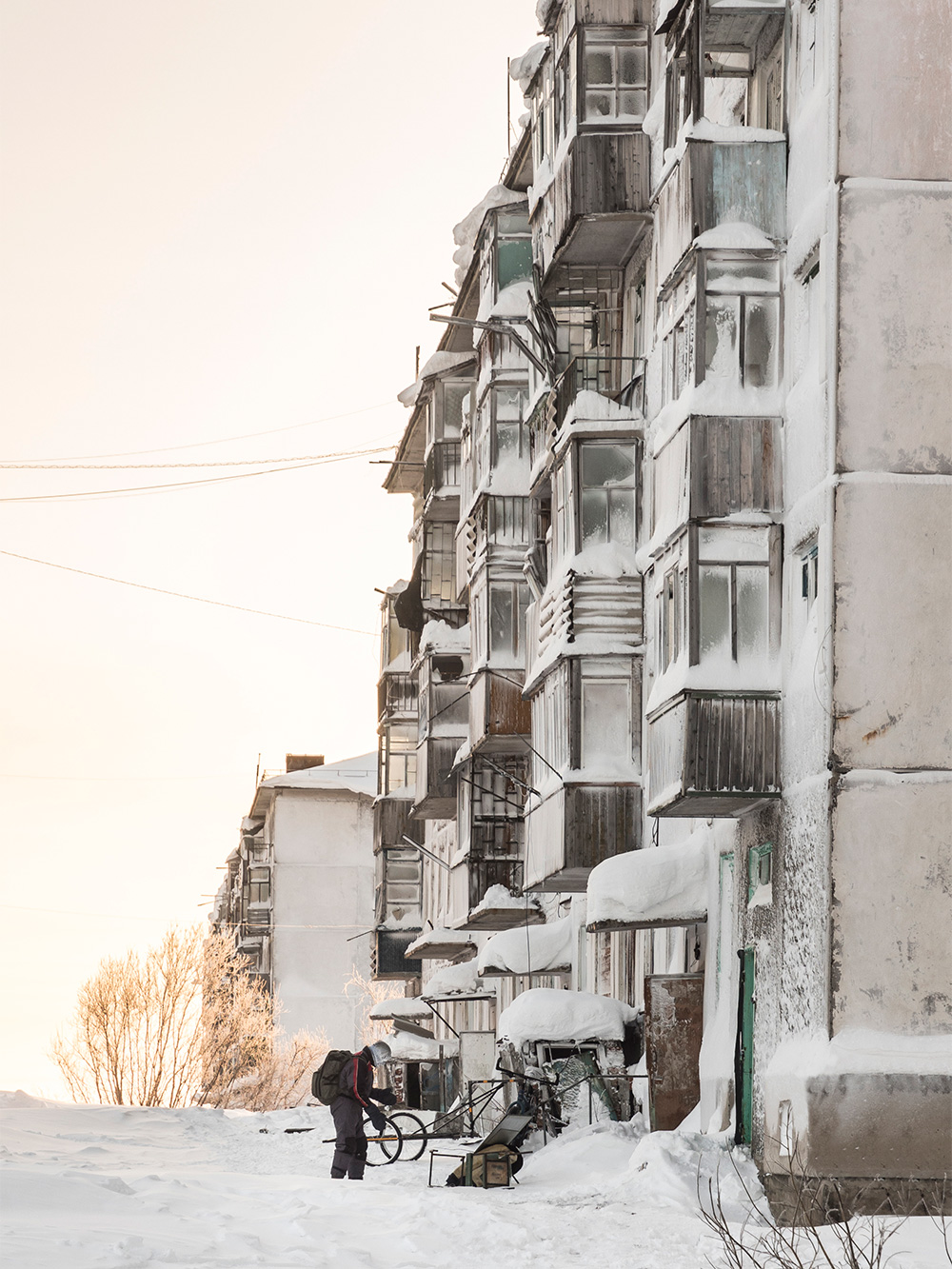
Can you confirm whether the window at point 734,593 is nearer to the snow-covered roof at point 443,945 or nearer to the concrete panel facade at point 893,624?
the concrete panel facade at point 893,624

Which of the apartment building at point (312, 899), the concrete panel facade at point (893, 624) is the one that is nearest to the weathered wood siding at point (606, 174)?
the concrete panel facade at point (893, 624)

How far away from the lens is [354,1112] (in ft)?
59.9

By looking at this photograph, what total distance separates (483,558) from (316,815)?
43.2 meters

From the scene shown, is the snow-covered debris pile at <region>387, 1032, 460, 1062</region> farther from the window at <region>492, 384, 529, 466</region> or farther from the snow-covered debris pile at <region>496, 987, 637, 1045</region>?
the snow-covered debris pile at <region>496, 987, 637, 1045</region>

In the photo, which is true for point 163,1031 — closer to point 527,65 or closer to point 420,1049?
point 420,1049

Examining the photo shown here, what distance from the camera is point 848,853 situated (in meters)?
15.6

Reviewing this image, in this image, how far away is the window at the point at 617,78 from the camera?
960 inches

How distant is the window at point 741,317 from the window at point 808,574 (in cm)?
205

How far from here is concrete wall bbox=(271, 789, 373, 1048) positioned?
71312 mm

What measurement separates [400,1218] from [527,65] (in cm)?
1990

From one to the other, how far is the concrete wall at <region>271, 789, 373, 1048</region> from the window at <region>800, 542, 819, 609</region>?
184 feet

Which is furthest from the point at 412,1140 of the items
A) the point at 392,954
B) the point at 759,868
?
the point at 392,954

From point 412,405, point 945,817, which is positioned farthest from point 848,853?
point 412,405

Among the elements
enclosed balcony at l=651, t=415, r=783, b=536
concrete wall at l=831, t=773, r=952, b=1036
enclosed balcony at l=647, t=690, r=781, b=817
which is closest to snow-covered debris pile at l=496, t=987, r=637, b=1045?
enclosed balcony at l=647, t=690, r=781, b=817
